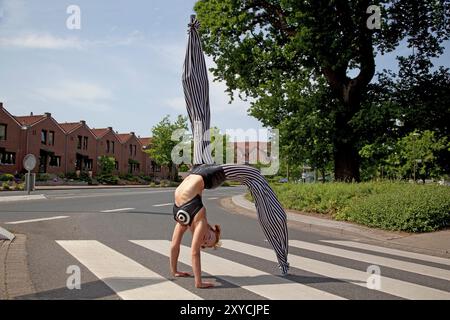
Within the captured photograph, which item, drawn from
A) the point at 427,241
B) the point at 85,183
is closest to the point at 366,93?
the point at 427,241

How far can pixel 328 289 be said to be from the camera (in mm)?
4789

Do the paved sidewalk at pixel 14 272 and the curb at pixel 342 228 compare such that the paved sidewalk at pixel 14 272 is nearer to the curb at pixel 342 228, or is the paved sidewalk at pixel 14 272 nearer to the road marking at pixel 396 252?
the road marking at pixel 396 252

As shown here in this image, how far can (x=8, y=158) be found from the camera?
1770 inches

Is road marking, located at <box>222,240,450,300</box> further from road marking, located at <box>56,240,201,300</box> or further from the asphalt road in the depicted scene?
road marking, located at <box>56,240,201,300</box>

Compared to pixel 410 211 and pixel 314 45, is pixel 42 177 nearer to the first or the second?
pixel 314 45

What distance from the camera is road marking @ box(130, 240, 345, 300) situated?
446 centimetres

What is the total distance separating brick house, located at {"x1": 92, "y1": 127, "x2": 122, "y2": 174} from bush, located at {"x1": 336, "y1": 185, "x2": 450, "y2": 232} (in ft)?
182

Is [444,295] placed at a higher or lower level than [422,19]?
lower

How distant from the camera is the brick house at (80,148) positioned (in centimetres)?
5550

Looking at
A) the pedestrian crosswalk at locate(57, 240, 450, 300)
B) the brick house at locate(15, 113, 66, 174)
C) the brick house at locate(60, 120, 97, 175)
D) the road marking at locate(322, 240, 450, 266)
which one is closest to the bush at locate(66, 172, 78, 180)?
A: the brick house at locate(15, 113, 66, 174)

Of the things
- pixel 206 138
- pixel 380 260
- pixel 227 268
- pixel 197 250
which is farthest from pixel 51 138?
pixel 197 250

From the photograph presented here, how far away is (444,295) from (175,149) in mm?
58408

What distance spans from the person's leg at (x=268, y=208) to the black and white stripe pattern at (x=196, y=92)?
60cm
